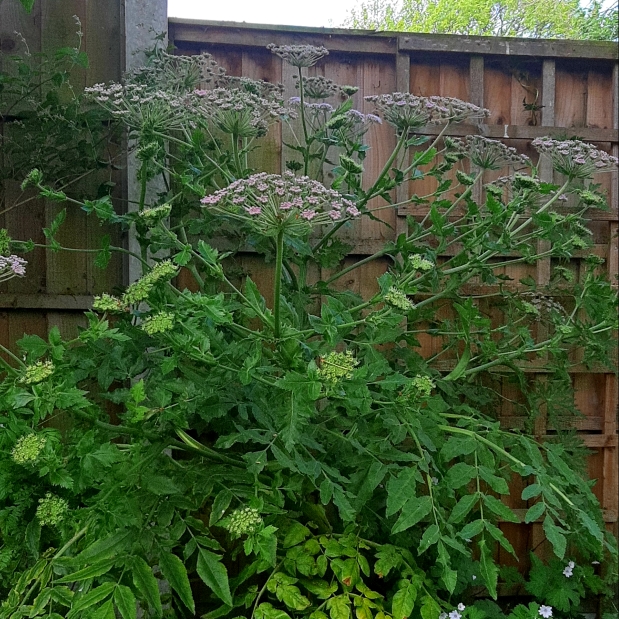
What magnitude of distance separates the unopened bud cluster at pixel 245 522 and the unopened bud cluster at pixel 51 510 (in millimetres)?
417

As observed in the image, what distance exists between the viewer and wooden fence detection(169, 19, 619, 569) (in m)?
2.48

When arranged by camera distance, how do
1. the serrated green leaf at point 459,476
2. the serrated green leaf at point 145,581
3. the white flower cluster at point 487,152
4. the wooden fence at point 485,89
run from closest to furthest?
the serrated green leaf at point 145,581 → the serrated green leaf at point 459,476 → the white flower cluster at point 487,152 → the wooden fence at point 485,89

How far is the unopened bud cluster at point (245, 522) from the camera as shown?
1330 mm

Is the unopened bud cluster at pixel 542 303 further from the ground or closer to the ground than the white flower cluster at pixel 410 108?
closer to the ground

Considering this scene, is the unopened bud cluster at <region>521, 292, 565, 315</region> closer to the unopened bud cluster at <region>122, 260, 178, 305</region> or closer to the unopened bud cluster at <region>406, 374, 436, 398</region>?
the unopened bud cluster at <region>406, 374, 436, 398</region>

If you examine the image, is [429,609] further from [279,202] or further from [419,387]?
[279,202]

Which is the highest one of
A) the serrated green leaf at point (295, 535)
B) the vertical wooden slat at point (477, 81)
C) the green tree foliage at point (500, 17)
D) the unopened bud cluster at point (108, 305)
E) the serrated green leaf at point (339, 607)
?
the green tree foliage at point (500, 17)

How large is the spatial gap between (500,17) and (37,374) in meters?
2.85

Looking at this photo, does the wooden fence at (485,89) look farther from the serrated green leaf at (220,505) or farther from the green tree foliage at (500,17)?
the serrated green leaf at (220,505)

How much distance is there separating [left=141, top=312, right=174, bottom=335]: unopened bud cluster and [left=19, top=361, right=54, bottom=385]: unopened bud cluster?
24 centimetres

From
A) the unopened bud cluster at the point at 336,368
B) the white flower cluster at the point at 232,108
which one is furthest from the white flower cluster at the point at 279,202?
the white flower cluster at the point at 232,108

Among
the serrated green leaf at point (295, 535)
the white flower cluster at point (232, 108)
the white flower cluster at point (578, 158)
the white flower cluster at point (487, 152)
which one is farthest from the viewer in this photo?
the white flower cluster at point (487, 152)

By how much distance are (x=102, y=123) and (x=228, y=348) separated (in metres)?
1.52

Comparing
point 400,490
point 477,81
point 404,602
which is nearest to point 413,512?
point 400,490
